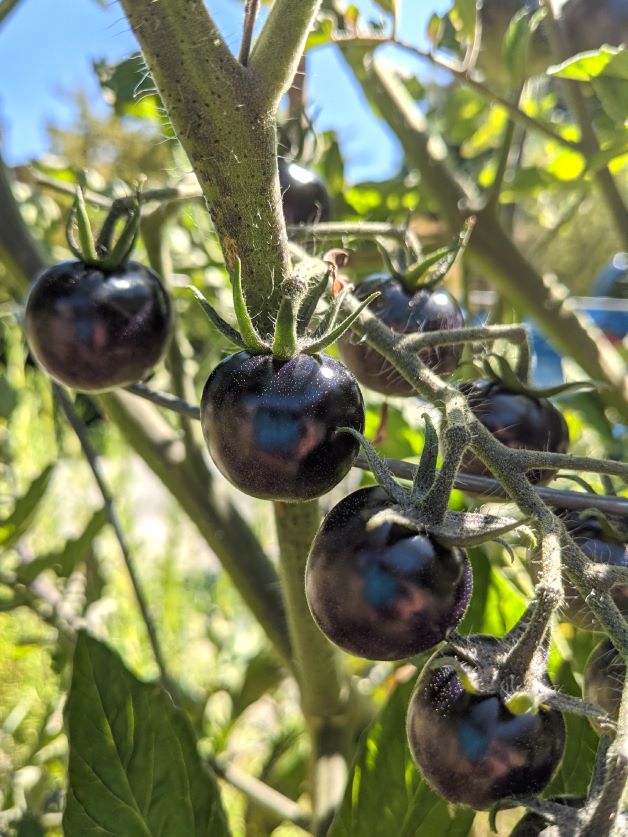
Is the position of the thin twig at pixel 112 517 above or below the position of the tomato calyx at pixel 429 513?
below

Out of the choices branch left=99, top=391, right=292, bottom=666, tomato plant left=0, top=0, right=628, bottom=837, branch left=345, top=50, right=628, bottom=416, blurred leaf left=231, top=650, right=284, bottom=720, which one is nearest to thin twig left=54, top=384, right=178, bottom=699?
tomato plant left=0, top=0, right=628, bottom=837

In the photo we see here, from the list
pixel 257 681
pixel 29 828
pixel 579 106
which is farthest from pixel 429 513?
pixel 257 681

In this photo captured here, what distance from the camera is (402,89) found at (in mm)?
896

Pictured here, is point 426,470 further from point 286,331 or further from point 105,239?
point 105,239

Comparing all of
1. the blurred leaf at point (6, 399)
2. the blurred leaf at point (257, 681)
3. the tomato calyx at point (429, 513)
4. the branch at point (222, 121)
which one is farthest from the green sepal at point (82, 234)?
the blurred leaf at point (257, 681)

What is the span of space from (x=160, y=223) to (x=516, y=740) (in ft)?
1.51

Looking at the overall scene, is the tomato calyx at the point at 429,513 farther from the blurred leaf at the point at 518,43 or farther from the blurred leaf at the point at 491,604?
the blurred leaf at the point at 518,43

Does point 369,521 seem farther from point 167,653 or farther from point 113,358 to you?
point 167,653

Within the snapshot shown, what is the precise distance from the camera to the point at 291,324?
317mm

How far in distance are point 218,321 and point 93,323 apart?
0.14 meters

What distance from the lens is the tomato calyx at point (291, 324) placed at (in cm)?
31

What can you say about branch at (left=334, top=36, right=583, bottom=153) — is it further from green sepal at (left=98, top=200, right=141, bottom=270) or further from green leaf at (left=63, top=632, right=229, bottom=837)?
green leaf at (left=63, top=632, right=229, bottom=837)

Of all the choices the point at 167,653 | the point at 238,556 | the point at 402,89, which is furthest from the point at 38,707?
the point at 402,89

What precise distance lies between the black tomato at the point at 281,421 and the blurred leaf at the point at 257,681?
62cm
